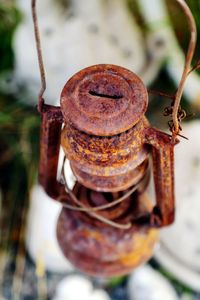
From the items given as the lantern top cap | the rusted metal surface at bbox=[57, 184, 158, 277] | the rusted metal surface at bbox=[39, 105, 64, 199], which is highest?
the lantern top cap

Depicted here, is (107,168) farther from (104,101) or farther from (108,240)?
(108,240)

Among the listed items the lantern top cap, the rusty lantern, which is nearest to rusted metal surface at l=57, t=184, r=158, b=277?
the rusty lantern

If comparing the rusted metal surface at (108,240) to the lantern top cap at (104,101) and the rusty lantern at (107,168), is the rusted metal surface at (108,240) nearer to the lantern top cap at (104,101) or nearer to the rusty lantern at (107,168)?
the rusty lantern at (107,168)

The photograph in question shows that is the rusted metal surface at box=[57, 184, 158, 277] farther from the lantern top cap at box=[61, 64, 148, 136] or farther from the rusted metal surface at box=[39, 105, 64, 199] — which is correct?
the lantern top cap at box=[61, 64, 148, 136]

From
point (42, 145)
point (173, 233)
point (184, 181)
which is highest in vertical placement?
point (42, 145)

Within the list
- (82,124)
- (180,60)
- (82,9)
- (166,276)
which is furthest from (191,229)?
(82,124)

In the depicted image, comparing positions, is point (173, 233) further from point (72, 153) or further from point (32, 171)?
point (72, 153)
